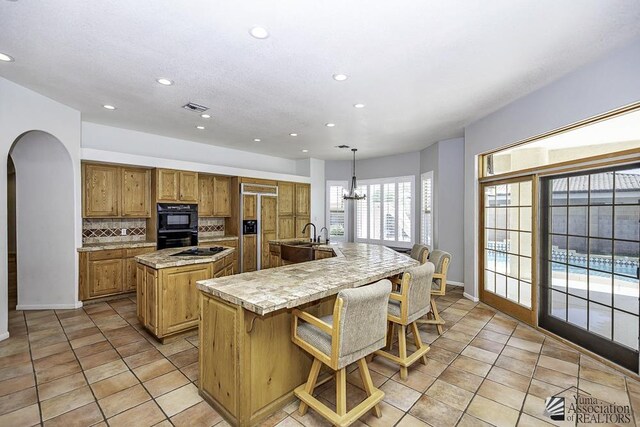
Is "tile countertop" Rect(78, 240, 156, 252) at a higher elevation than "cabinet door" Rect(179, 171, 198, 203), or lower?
lower

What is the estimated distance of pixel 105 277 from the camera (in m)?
4.45

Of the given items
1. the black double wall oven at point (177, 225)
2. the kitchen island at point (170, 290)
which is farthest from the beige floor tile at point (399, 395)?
the black double wall oven at point (177, 225)

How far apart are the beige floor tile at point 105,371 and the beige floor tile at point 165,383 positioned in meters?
0.40

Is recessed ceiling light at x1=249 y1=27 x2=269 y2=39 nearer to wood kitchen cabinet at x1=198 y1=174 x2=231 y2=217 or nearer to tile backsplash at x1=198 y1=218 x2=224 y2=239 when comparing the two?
wood kitchen cabinet at x1=198 y1=174 x2=231 y2=217

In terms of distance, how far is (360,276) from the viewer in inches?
94.8

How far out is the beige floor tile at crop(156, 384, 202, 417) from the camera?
2098 millimetres

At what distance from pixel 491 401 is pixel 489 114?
11.8 feet

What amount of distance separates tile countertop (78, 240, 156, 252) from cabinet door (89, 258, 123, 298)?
8.0 inches

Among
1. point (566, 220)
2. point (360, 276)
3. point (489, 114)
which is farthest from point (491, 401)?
point (489, 114)

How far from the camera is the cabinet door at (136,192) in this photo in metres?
Result: 4.89

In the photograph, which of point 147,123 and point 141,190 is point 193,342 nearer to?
point 141,190

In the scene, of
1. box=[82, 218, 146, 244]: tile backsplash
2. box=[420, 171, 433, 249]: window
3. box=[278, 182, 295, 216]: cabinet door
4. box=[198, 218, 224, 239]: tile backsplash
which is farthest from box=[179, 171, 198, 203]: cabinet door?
box=[420, 171, 433, 249]: window

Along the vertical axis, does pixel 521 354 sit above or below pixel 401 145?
below

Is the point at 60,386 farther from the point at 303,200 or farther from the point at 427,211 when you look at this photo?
the point at 427,211
